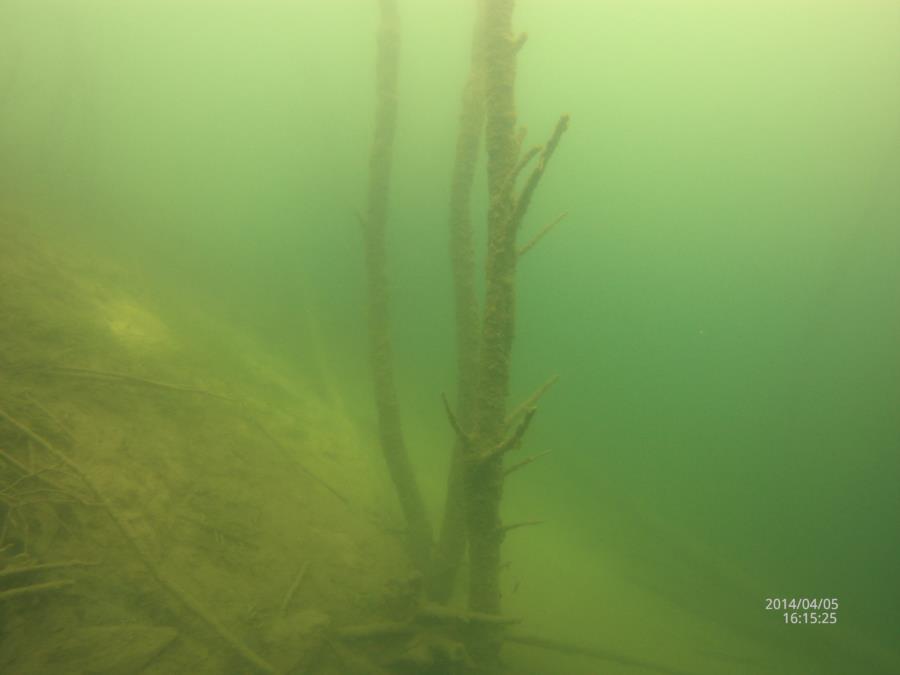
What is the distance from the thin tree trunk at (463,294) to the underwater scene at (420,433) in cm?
3

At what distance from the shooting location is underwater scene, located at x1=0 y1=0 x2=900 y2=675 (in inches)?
117

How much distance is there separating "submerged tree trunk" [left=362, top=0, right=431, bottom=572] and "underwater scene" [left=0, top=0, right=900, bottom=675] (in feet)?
0.11

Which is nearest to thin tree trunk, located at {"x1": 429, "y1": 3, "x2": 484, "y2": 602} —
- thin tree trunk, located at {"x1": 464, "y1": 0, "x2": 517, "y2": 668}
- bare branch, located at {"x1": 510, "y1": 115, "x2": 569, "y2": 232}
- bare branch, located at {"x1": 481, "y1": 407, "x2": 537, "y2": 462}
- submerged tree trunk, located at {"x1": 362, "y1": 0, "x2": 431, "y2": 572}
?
submerged tree trunk, located at {"x1": 362, "y1": 0, "x2": 431, "y2": 572}

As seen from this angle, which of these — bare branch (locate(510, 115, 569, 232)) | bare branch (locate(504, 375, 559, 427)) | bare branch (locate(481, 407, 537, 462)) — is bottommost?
bare branch (locate(481, 407, 537, 462))

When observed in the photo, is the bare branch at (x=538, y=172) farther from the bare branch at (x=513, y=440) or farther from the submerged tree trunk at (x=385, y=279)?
the submerged tree trunk at (x=385, y=279)

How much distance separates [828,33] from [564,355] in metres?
39.7

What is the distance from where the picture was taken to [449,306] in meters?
26.8

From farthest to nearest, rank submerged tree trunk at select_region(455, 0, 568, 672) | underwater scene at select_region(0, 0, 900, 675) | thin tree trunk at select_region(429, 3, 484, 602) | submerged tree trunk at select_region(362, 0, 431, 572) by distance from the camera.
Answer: submerged tree trunk at select_region(362, 0, 431, 572), thin tree trunk at select_region(429, 3, 484, 602), underwater scene at select_region(0, 0, 900, 675), submerged tree trunk at select_region(455, 0, 568, 672)

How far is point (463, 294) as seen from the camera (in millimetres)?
4289

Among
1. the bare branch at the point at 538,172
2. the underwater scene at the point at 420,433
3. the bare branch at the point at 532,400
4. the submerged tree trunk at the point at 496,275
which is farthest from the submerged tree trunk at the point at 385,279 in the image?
the bare branch at the point at 538,172

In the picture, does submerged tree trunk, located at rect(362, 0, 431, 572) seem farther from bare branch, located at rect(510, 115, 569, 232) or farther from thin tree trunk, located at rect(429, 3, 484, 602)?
bare branch, located at rect(510, 115, 569, 232)

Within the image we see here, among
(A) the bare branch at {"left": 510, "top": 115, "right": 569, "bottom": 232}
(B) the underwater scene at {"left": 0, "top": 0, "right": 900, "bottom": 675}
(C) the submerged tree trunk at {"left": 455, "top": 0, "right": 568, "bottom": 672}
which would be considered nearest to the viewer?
(A) the bare branch at {"left": 510, "top": 115, "right": 569, "bottom": 232}

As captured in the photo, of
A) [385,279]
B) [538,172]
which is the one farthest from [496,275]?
[385,279]

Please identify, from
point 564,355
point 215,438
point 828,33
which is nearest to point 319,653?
point 215,438
